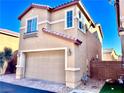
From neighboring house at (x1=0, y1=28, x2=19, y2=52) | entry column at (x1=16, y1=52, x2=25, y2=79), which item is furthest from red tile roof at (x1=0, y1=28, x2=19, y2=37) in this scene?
entry column at (x1=16, y1=52, x2=25, y2=79)

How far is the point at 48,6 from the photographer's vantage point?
15.3 m

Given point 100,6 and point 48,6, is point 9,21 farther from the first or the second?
point 100,6

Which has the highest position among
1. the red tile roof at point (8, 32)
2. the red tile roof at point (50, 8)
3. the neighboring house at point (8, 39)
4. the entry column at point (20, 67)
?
the red tile roof at point (50, 8)

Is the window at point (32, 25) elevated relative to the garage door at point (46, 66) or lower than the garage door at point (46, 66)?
elevated

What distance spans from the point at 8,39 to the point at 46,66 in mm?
9978

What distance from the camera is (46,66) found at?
47.5ft

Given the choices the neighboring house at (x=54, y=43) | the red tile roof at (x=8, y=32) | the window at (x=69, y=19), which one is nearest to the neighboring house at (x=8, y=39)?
the red tile roof at (x=8, y=32)

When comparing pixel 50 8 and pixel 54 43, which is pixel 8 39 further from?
pixel 54 43

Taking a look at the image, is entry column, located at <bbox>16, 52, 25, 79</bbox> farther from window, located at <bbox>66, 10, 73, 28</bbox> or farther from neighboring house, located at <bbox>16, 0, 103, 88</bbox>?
window, located at <bbox>66, 10, 73, 28</bbox>

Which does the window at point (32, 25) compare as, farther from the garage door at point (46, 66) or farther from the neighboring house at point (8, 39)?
the neighboring house at point (8, 39)

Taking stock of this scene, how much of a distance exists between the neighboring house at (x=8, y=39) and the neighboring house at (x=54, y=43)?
4.83 m

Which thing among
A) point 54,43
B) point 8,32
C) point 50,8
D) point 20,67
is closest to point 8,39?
point 8,32

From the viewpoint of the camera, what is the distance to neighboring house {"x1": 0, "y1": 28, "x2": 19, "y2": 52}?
65.3ft

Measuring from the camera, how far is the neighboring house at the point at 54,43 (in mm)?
12383
